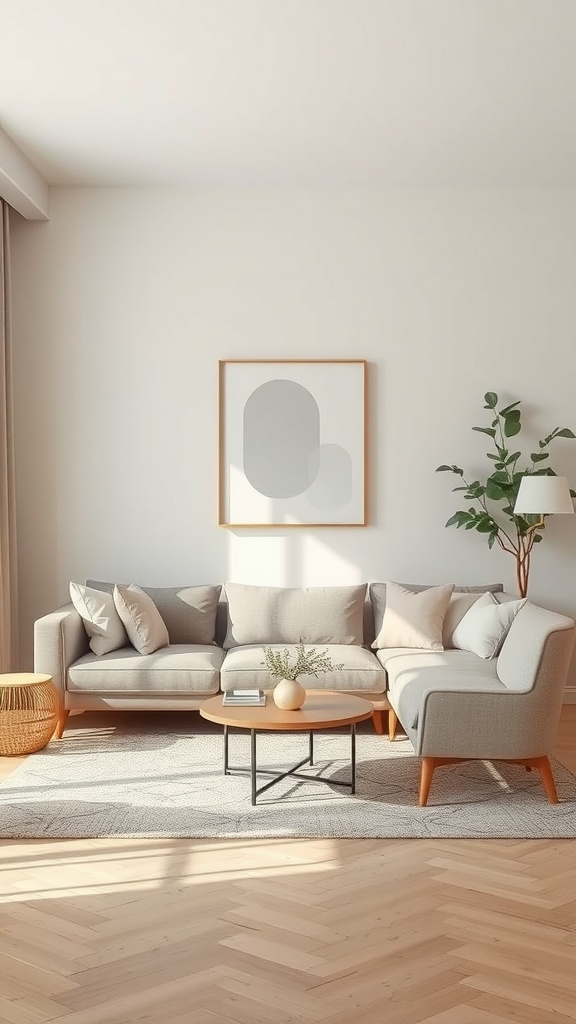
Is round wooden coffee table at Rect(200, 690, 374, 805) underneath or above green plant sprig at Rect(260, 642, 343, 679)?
underneath

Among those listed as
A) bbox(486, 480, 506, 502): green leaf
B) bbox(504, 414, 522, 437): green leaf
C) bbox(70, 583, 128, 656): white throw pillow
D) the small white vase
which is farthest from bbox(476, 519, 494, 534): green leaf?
bbox(70, 583, 128, 656): white throw pillow

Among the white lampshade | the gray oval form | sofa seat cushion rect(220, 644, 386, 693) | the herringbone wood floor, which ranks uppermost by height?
the gray oval form

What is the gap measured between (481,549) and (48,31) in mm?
3849

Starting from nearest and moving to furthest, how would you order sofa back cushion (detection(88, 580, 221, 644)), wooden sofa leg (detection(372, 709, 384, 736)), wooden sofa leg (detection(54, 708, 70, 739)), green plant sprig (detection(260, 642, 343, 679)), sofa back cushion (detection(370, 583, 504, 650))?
green plant sprig (detection(260, 642, 343, 679)) < wooden sofa leg (detection(54, 708, 70, 739)) < wooden sofa leg (detection(372, 709, 384, 736)) < sofa back cushion (detection(370, 583, 504, 650)) < sofa back cushion (detection(88, 580, 221, 644))

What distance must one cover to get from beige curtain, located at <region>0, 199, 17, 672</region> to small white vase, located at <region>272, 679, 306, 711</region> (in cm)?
210

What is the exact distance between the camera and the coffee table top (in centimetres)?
411

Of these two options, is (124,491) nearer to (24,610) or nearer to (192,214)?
(24,610)

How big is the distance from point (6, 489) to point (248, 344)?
174cm

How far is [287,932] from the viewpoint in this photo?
116 inches

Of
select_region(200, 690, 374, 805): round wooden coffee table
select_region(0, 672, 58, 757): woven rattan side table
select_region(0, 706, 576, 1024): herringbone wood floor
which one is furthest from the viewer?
select_region(0, 672, 58, 757): woven rattan side table

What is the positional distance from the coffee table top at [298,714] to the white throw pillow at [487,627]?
93cm

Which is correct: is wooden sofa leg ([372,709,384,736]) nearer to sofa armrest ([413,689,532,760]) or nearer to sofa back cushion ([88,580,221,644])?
sofa back cushion ([88,580,221,644])

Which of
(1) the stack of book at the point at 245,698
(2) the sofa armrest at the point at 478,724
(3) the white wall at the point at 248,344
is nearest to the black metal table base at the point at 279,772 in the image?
(1) the stack of book at the point at 245,698

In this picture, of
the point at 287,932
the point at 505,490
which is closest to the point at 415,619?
the point at 505,490
